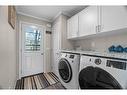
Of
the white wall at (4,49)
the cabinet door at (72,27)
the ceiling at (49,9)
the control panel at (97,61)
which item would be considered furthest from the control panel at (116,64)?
the ceiling at (49,9)

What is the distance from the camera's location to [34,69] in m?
2.90

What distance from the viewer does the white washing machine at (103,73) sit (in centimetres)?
79

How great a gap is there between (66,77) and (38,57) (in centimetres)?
166

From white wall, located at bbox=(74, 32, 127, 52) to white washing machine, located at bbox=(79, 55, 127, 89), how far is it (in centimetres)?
84

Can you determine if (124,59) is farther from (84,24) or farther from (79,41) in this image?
(79,41)

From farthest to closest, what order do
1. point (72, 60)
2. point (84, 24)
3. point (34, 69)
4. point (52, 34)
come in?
point (52, 34)
point (34, 69)
point (84, 24)
point (72, 60)

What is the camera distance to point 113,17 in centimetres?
131

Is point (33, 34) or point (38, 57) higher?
point (33, 34)

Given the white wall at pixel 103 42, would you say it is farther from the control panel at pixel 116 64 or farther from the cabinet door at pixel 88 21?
the control panel at pixel 116 64

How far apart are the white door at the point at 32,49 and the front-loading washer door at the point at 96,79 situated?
7.04 feet

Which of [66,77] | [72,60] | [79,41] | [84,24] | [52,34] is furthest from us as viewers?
[52,34]

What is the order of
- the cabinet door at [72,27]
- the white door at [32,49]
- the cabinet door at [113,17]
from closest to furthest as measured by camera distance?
the cabinet door at [113,17], the cabinet door at [72,27], the white door at [32,49]

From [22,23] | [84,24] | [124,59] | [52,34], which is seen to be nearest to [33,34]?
[22,23]

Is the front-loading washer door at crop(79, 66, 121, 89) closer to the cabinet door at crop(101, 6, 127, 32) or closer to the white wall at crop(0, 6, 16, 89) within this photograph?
the cabinet door at crop(101, 6, 127, 32)
